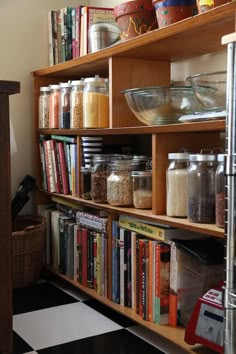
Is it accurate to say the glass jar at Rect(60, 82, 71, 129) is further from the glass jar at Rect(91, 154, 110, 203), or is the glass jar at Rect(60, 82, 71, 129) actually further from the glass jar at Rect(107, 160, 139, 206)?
the glass jar at Rect(107, 160, 139, 206)

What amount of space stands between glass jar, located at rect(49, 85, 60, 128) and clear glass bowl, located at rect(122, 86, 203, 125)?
68 centimetres

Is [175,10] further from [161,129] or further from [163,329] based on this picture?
[163,329]

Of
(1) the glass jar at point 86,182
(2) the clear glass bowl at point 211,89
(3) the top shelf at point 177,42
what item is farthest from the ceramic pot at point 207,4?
(1) the glass jar at point 86,182

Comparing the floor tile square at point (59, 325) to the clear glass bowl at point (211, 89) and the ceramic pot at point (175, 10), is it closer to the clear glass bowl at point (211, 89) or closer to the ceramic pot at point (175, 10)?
the clear glass bowl at point (211, 89)

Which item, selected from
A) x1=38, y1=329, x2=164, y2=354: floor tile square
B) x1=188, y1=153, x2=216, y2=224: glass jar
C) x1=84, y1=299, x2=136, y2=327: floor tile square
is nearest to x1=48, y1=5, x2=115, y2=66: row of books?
x1=188, y1=153, x2=216, y2=224: glass jar

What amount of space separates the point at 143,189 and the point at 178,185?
23 cm

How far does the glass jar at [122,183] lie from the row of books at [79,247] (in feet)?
0.48

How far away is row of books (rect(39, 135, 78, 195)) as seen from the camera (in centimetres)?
224

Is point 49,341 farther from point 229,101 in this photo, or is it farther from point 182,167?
point 229,101

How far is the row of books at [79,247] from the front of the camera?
203cm

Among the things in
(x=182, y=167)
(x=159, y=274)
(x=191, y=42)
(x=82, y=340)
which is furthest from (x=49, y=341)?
(x=191, y=42)

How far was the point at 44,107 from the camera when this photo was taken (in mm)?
2469

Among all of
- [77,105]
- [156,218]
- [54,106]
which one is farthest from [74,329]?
[54,106]

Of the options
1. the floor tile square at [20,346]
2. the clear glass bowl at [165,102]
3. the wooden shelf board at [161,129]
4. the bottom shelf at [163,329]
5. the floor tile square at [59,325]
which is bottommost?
the floor tile square at [20,346]
